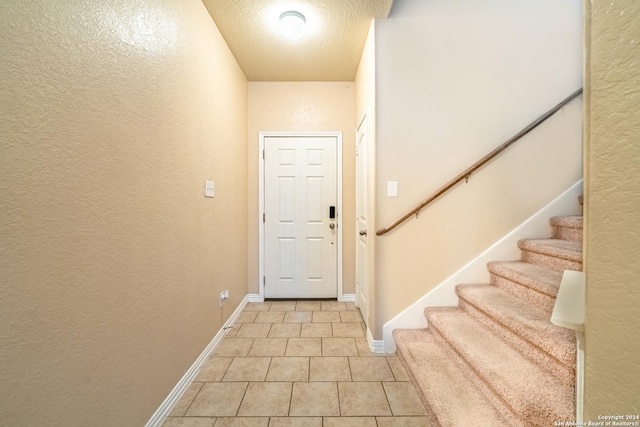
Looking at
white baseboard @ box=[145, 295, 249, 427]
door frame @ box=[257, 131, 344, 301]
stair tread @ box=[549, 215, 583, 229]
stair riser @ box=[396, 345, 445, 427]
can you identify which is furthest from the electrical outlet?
stair tread @ box=[549, 215, 583, 229]

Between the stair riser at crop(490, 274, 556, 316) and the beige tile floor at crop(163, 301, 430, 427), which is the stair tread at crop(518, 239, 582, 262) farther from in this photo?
the beige tile floor at crop(163, 301, 430, 427)

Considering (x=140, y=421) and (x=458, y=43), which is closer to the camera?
(x=140, y=421)

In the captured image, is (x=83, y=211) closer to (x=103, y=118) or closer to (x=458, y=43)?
(x=103, y=118)

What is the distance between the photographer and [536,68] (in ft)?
6.57

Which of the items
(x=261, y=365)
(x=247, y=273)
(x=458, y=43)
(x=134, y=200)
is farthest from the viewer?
(x=247, y=273)

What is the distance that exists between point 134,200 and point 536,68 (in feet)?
9.41

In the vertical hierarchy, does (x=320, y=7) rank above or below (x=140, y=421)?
above

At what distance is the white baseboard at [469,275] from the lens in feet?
6.50

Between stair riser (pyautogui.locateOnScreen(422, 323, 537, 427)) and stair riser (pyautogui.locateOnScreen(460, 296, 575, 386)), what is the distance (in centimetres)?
25

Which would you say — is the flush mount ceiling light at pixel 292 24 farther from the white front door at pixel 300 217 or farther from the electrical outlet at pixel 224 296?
the electrical outlet at pixel 224 296

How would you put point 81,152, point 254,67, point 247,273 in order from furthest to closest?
point 247,273 → point 254,67 → point 81,152

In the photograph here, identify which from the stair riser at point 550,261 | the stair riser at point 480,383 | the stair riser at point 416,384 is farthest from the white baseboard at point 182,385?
the stair riser at point 550,261

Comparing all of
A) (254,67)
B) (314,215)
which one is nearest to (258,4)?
(254,67)

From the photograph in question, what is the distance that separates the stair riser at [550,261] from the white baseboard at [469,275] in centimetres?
8
